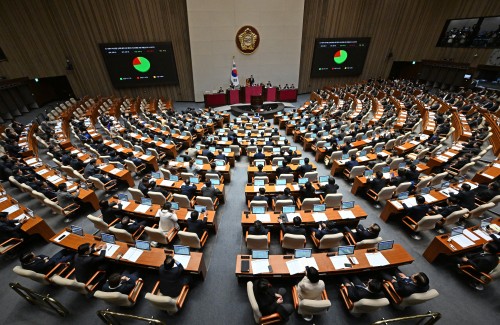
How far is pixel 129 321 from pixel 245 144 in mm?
8519

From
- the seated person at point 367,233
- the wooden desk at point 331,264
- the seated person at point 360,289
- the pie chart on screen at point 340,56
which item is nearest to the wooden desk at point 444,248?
the wooden desk at point 331,264

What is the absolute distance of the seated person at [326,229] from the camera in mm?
5602

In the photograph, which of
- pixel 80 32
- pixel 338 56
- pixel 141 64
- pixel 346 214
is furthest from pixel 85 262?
pixel 338 56

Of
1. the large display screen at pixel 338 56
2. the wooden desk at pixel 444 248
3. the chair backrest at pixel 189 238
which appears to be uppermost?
the large display screen at pixel 338 56

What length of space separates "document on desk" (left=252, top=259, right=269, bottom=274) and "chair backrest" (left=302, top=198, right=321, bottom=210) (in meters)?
2.23

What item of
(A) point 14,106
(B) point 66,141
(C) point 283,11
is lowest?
(B) point 66,141

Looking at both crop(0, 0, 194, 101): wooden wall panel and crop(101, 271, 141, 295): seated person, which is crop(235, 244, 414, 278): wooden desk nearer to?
crop(101, 271, 141, 295): seated person

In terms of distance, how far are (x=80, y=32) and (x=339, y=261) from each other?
2420cm

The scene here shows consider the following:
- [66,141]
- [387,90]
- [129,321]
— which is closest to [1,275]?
[129,321]

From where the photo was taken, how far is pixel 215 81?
21.4 m

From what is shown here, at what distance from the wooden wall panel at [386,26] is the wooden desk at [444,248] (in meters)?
20.9

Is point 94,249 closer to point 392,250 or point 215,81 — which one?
point 392,250

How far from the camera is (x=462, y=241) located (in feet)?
17.4

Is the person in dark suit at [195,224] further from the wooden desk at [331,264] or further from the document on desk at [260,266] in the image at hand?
the document on desk at [260,266]
